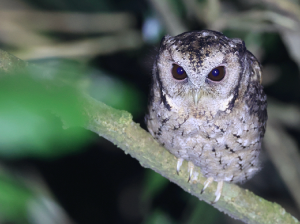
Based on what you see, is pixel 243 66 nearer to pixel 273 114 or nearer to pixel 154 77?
pixel 154 77

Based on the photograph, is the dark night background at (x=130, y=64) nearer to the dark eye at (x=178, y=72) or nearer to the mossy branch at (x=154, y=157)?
the mossy branch at (x=154, y=157)

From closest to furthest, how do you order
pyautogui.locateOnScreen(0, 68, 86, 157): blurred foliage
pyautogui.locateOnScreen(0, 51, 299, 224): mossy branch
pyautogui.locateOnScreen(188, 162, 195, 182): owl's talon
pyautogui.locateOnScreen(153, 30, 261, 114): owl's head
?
pyautogui.locateOnScreen(0, 68, 86, 157): blurred foliage → pyautogui.locateOnScreen(0, 51, 299, 224): mossy branch → pyautogui.locateOnScreen(153, 30, 261, 114): owl's head → pyautogui.locateOnScreen(188, 162, 195, 182): owl's talon

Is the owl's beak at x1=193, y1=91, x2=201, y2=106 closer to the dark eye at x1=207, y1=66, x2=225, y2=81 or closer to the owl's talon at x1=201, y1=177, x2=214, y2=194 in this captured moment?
the dark eye at x1=207, y1=66, x2=225, y2=81

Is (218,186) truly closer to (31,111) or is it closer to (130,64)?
(31,111)

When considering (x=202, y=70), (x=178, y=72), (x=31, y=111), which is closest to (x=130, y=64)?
(x=178, y=72)

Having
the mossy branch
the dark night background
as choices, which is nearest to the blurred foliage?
the mossy branch

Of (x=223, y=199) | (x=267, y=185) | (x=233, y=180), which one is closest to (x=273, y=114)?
(x=267, y=185)
